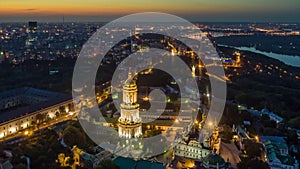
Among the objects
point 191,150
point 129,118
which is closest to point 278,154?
point 191,150

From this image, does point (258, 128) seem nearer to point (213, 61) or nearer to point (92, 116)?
point (92, 116)

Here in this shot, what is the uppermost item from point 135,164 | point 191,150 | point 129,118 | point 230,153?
point 129,118

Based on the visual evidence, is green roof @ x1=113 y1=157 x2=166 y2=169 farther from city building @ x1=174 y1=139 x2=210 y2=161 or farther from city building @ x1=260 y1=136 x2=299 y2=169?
city building @ x1=260 y1=136 x2=299 y2=169

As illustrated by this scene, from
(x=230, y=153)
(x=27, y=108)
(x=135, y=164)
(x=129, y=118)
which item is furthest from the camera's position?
(x=27, y=108)

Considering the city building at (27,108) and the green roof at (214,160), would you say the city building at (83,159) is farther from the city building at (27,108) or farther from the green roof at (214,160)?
the city building at (27,108)

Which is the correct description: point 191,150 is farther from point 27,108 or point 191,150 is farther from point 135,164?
point 27,108

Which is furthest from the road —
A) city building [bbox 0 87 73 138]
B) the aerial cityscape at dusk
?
city building [bbox 0 87 73 138]
